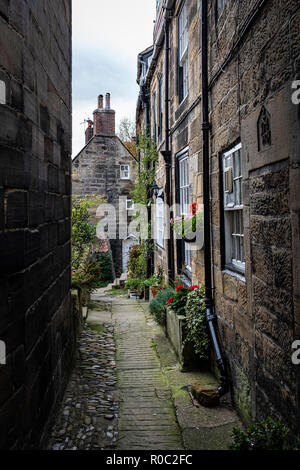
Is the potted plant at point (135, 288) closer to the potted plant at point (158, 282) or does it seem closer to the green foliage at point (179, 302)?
the potted plant at point (158, 282)

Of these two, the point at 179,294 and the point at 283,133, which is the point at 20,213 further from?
the point at 179,294

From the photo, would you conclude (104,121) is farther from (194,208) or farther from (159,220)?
(194,208)

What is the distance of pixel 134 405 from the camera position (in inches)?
184

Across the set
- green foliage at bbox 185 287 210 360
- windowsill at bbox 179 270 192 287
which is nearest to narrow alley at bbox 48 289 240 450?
green foliage at bbox 185 287 210 360

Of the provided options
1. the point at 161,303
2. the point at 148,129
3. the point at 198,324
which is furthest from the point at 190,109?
the point at 148,129

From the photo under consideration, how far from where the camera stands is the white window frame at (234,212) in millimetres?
4395

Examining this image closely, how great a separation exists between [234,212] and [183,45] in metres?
4.49

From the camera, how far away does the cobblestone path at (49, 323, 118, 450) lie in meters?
3.78

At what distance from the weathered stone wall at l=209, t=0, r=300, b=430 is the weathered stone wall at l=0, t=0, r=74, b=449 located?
6.30 feet

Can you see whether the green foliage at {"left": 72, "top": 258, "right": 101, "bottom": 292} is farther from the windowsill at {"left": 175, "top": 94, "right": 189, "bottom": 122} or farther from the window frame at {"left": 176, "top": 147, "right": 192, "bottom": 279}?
the windowsill at {"left": 175, "top": 94, "right": 189, "bottom": 122}

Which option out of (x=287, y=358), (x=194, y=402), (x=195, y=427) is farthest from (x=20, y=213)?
(x=194, y=402)

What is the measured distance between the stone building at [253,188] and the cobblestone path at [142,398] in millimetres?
854

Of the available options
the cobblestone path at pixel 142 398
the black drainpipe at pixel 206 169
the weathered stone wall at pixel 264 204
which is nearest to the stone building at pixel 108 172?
the cobblestone path at pixel 142 398

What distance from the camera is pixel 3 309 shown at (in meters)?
2.32
